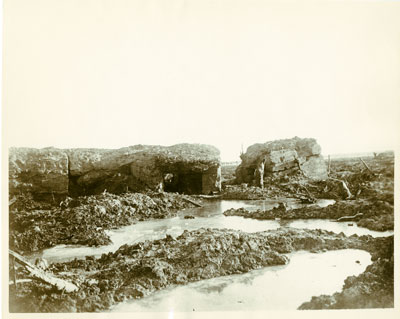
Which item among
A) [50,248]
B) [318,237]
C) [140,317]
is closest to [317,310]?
[318,237]

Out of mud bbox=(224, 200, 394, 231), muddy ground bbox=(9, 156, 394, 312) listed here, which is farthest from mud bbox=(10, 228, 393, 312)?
mud bbox=(224, 200, 394, 231)

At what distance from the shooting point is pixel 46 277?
3357 millimetres

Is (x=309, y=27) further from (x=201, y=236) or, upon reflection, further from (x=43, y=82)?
(x=43, y=82)

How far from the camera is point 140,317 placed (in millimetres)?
3381

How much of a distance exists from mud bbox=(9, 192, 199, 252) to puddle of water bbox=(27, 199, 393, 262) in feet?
0.24

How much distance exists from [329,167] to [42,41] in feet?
10.8

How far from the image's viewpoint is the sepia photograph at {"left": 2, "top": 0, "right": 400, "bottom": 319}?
3514mm

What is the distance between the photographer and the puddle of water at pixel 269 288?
3418 millimetres

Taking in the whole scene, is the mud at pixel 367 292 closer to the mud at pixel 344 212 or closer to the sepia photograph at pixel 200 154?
the sepia photograph at pixel 200 154

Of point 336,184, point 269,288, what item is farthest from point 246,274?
point 336,184

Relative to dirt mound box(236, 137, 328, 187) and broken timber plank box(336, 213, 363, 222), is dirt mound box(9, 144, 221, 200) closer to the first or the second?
dirt mound box(236, 137, 328, 187)

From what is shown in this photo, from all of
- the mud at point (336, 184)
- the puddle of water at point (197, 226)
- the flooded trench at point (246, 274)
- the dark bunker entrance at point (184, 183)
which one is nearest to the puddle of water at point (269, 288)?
the flooded trench at point (246, 274)

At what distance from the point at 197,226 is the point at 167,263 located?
1.73 feet

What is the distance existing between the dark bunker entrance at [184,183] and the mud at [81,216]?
9 centimetres
